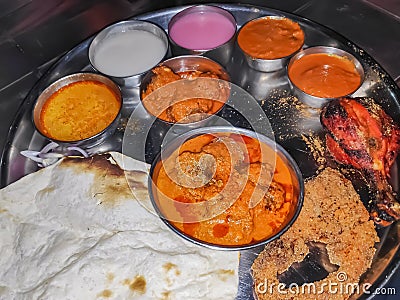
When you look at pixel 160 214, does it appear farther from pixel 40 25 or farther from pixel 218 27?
pixel 40 25

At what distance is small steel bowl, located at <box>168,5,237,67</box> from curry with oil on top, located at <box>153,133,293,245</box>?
2.69ft

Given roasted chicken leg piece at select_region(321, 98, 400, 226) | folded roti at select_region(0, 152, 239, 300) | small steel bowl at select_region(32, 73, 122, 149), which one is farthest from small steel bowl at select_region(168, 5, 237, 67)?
folded roti at select_region(0, 152, 239, 300)

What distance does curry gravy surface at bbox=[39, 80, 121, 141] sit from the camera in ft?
10.9

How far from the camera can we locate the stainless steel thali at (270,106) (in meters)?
3.21

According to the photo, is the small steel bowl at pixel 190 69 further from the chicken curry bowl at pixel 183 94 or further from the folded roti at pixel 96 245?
the folded roti at pixel 96 245

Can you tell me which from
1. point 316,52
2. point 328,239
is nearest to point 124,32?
point 316,52

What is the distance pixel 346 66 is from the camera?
3484 mm

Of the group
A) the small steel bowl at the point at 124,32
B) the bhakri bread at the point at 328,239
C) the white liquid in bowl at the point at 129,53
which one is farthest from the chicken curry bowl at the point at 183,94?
the bhakri bread at the point at 328,239

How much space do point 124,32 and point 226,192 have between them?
5.88ft

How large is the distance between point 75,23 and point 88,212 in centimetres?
272

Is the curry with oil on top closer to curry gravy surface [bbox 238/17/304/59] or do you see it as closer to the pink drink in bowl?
curry gravy surface [bbox 238/17/304/59]

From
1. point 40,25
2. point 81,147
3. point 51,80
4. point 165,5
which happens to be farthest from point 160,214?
point 40,25

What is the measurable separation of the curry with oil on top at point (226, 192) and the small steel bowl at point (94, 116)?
492 millimetres

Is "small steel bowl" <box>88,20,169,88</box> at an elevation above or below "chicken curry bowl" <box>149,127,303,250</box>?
above
